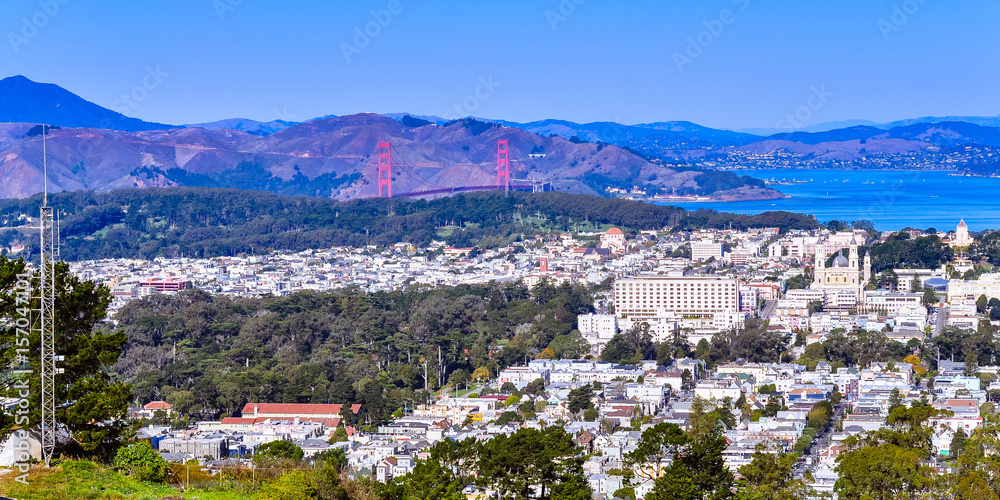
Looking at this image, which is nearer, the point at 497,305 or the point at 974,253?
the point at 497,305

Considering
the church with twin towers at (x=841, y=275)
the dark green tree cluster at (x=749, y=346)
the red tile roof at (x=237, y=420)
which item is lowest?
the red tile roof at (x=237, y=420)

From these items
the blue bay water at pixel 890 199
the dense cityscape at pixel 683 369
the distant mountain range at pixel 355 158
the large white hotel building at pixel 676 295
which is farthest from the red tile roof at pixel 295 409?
the distant mountain range at pixel 355 158

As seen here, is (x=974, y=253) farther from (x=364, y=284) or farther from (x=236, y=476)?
(x=236, y=476)

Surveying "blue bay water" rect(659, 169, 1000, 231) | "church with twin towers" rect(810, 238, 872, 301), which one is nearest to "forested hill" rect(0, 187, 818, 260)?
"blue bay water" rect(659, 169, 1000, 231)

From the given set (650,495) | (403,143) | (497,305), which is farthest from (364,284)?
(403,143)

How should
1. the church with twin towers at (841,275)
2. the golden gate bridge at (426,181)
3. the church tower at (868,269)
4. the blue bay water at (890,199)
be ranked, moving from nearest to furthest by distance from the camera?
the church with twin towers at (841,275) → the church tower at (868,269) → the blue bay water at (890,199) → the golden gate bridge at (426,181)

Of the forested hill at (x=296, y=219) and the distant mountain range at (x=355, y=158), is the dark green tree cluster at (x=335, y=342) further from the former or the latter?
the distant mountain range at (x=355, y=158)
